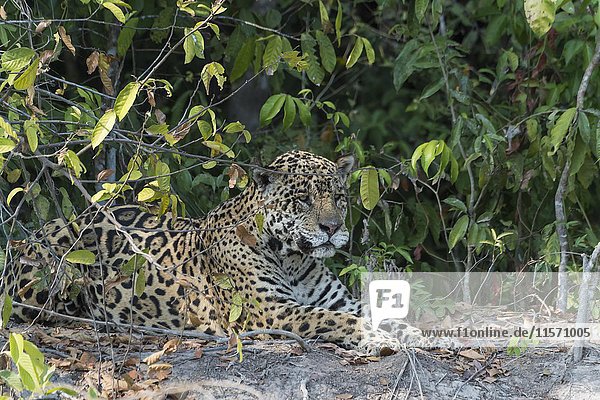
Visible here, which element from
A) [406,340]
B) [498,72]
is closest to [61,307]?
[406,340]

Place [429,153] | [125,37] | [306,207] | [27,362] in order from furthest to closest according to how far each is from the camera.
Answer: [125,37] → [306,207] → [429,153] → [27,362]

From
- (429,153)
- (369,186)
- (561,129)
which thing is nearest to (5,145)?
(369,186)

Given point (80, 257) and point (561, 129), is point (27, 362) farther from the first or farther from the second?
point (561, 129)

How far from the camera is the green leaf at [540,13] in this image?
592 cm

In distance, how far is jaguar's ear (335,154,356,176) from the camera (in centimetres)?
746

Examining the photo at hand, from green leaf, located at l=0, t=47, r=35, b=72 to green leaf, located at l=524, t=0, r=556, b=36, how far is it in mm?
2644

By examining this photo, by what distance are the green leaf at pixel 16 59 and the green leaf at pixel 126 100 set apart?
552 mm

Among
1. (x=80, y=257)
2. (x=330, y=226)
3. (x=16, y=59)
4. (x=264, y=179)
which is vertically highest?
(x=16, y=59)

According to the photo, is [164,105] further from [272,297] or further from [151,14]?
[272,297]

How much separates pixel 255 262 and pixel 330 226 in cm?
58

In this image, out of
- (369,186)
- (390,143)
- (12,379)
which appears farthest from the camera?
(390,143)

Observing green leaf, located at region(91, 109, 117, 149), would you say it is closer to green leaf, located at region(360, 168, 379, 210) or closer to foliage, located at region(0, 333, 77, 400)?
foliage, located at region(0, 333, 77, 400)

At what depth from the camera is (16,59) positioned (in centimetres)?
511

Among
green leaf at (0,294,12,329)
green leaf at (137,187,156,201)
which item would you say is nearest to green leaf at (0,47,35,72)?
green leaf at (137,187,156,201)
